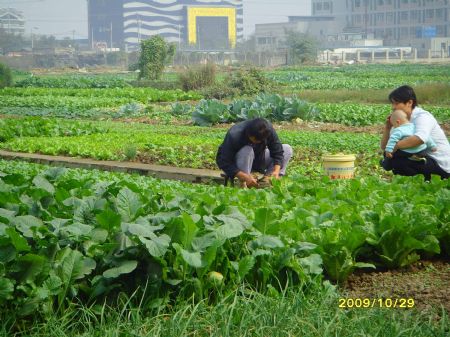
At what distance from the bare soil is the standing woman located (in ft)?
9.74

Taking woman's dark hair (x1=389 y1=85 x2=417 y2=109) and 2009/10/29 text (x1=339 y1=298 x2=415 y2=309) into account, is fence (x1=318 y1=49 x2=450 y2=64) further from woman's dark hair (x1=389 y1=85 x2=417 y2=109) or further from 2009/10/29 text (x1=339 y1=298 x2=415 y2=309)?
2009/10/29 text (x1=339 y1=298 x2=415 y2=309)

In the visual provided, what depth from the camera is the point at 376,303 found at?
5406 millimetres

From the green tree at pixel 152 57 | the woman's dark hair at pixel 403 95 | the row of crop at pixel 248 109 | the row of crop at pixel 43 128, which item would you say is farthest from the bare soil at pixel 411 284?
the green tree at pixel 152 57

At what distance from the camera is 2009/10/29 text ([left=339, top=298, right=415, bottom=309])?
532 cm

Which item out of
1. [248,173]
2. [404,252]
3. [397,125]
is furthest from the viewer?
[248,173]

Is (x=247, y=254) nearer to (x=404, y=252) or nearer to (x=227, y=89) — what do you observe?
(x=404, y=252)

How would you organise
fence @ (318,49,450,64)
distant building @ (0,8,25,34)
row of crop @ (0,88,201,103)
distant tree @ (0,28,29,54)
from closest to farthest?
row of crop @ (0,88,201,103) < fence @ (318,49,450,64) < distant tree @ (0,28,29,54) < distant building @ (0,8,25,34)

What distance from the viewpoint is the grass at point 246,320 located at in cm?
484

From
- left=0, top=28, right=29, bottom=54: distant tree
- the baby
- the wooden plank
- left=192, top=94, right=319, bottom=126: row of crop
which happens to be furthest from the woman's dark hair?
left=0, top=28, right=29, bottom=54: distant tree

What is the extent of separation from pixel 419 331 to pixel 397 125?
516 cm

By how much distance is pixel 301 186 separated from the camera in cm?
834

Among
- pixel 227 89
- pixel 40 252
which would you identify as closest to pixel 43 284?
pixel 40 252

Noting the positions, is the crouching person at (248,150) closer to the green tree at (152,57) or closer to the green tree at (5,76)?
the green tree at (5,76)

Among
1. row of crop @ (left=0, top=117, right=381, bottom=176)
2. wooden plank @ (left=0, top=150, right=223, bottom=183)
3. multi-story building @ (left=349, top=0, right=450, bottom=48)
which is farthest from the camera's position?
multi-story building @ (left=349, top=0, right=450, bottom=48)
